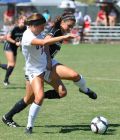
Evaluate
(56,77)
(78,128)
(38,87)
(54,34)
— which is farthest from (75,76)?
(38,87)

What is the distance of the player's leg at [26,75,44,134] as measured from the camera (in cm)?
805

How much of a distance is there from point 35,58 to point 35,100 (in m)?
0.62

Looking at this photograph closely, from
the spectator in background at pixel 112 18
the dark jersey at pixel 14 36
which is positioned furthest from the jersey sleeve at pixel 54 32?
the spectator in background at pixel 112 18

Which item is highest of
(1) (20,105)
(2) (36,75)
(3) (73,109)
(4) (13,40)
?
(2) (36,75)

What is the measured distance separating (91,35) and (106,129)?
77.7 feet

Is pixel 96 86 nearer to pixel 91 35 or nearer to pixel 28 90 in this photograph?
pixel 28 90

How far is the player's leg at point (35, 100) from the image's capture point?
8.05 m

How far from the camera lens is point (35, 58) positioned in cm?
823

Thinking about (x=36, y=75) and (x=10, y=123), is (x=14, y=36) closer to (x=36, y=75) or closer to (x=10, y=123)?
(x=10, y=123)

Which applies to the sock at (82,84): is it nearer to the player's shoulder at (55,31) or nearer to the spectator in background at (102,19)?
the player's shoulder at (55,31)

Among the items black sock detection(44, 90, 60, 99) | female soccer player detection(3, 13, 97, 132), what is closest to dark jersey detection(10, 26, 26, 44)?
female soccer player detection(3, 13, 97, 132)

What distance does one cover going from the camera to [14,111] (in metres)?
8.76

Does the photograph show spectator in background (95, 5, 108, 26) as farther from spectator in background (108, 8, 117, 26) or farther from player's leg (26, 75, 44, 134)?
player's leg (26, 75, 44, 134)

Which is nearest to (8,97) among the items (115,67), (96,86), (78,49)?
(96,86)
